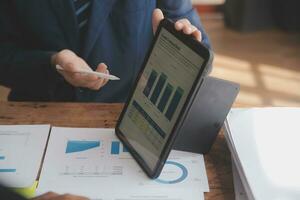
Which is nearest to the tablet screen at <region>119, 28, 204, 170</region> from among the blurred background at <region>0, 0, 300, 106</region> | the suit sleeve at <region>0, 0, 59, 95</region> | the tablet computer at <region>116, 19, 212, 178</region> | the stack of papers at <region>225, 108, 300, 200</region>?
the tablet computer at <region>116, 19, 212, 178</region>

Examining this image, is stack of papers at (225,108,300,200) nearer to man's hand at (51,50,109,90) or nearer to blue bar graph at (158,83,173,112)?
blue bar graph at (158,83,173,112)

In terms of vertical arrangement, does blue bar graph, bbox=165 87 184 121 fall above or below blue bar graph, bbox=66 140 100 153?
above

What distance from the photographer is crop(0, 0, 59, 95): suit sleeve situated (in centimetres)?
94

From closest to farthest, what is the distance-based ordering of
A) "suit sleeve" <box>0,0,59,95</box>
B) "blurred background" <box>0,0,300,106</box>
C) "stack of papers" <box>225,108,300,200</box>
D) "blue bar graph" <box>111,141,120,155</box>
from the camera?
"stack of papers" <box>225,108,300,200</box>
"blue bar graph" <box>111,141,120,155</box>
"suit sleeve" <box>0,0,59,95</box>
"blurred background" <box>0,0,300,106</box>

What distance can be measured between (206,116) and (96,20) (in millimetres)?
374

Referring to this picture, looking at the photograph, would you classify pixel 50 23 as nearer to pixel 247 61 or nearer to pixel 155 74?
pixel 155 74

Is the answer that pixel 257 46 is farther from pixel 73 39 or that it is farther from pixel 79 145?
pixel 79 145

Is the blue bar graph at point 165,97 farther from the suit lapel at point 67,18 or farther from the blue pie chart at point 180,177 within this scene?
the suit lapel at point 67,18

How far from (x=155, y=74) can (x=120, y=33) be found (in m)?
0.33

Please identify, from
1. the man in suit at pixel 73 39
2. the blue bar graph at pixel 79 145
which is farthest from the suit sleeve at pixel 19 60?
the blue bar graph at pixel 79 145

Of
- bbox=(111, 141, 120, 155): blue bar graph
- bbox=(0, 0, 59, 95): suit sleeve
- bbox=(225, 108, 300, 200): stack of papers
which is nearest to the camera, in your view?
bbox=(225, 108, 300, 200): stack of papers

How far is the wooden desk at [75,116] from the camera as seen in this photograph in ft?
2.47

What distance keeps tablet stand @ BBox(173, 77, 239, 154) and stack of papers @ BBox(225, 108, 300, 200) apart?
0.03 m

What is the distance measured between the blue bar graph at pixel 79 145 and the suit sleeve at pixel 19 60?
0.22m
